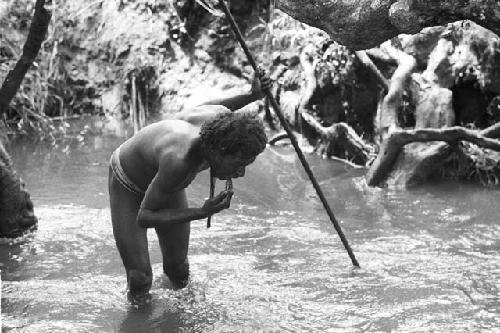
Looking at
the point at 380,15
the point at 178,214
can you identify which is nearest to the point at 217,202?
the point at 178,214

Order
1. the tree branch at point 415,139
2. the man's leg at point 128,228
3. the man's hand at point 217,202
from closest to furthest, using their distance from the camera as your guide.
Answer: the man's hand at point 217,202 → the man's leg at point 128,228 → the tree branch at point 415,139

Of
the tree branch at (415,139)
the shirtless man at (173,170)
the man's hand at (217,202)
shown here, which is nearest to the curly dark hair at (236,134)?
the shirtless man at (173,170)

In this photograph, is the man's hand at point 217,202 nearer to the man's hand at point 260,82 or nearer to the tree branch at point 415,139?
the man's hand at point 260,82

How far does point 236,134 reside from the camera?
352 cm

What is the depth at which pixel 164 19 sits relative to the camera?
472 inches

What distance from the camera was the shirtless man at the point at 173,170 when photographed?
3578mm

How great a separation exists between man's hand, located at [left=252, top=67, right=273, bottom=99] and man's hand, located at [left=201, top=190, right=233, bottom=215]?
0.85 m

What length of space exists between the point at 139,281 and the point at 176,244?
31cm

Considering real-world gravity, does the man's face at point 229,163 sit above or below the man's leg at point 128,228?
above

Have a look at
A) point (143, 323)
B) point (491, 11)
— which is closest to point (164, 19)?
point (143, 323)

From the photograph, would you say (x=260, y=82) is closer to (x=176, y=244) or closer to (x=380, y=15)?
(x=176, y=244)

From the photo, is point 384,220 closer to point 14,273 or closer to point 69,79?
point 14,273

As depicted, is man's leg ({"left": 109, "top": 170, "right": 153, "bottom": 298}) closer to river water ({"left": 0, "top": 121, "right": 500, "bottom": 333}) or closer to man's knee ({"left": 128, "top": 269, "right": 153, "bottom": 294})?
man's knee ({"left": 128, "top": 269, "right": 153, "bottom": 294})

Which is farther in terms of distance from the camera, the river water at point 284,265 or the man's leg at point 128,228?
the river water at point 284,265
